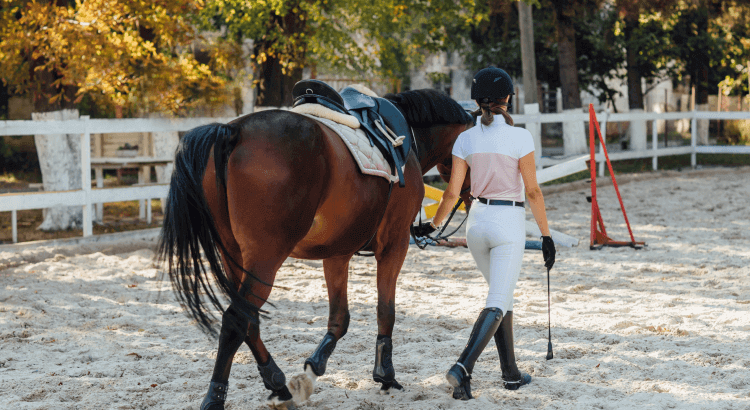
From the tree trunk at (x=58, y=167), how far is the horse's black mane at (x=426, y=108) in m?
6.64

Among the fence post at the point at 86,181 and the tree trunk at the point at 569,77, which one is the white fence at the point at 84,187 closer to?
the fence post at the point at 86,181

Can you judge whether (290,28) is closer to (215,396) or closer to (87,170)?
(87,170)

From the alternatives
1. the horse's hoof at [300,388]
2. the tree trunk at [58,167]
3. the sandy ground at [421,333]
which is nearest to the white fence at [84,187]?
the sandy ground at [421,333]

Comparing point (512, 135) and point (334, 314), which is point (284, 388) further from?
point (512, 135)

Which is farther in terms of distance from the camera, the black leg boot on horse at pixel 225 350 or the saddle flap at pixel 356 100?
the saddle flap at pixel 356 100

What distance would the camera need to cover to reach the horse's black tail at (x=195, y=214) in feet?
10.5

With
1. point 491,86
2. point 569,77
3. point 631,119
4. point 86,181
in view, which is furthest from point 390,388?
point 569,77

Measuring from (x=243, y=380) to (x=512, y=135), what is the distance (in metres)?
1.99

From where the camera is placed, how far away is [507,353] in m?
3.81

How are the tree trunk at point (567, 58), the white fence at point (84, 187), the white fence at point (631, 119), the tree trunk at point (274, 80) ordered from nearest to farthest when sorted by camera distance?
the white fence at point (84, 187), the tree trunk at point (274, 80), the white fence at point (631, 119), the tree trunk at point (567, 58)

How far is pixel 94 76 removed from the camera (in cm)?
895

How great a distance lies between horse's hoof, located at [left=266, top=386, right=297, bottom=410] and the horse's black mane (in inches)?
73.3

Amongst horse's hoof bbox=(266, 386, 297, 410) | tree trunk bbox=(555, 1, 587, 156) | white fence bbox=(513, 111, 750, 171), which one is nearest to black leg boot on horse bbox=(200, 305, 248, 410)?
horse's hoof bbox=(266, 386, 297, 410)

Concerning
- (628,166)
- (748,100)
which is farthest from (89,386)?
(748,100)
